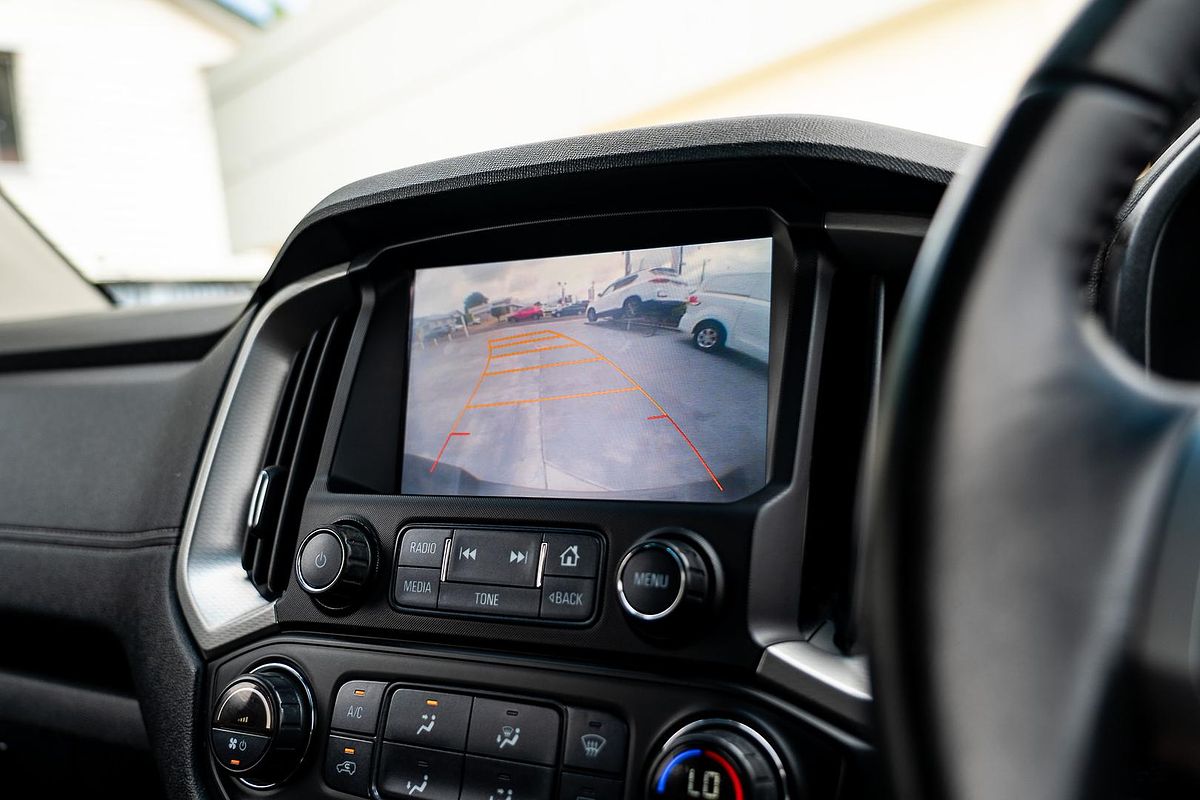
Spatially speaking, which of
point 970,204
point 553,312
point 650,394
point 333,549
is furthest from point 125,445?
point 970,204

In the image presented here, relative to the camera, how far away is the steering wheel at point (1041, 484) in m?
0.44

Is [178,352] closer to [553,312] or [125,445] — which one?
[125,445]

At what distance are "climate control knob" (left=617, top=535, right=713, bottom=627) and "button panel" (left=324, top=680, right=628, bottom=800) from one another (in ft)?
0.42

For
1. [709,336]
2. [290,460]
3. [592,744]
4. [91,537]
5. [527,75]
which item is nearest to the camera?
[592,744]

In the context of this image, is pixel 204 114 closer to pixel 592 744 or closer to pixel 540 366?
pixel 540 366

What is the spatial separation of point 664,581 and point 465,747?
290 mm

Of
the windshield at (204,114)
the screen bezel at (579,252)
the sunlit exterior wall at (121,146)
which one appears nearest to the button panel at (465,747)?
the screen bezel at (579,252)

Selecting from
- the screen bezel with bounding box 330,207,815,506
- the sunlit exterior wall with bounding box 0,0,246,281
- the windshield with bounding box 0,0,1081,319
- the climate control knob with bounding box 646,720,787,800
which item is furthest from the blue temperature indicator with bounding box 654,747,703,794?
the sunlit exterior wall with bounding box 0,0,246,281

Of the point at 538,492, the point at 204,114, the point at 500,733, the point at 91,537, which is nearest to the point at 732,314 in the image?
the point at 538,492

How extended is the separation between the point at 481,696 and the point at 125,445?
798mm

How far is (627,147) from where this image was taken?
3.28 feet

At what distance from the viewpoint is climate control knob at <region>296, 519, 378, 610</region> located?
3.55ft

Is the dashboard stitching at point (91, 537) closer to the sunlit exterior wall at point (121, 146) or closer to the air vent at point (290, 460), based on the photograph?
the air vent at point (290, 460)

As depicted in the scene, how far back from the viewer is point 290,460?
1.28 meters
